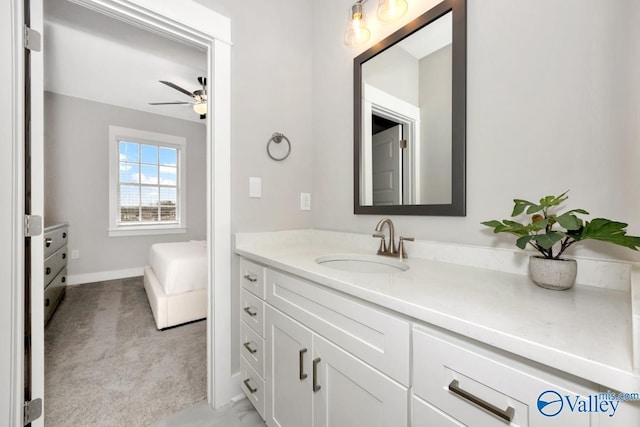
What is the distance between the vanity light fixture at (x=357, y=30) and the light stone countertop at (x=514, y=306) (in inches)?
45.0

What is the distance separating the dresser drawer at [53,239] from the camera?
2365 millimetres

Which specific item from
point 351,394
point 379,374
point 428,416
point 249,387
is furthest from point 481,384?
point 249,387

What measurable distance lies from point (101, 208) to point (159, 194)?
0.78m

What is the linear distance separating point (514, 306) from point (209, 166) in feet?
4.69

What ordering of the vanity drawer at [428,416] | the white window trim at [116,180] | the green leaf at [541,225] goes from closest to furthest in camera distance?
the vanity drawer at [428,416] → the green leaf at [541,225] → the white window trim at [116,180]

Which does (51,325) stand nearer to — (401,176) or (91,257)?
(91,257)

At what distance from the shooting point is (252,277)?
53.7 inches

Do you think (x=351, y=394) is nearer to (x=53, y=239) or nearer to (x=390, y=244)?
(x=390, y=244)

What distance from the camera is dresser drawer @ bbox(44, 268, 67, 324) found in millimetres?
2322

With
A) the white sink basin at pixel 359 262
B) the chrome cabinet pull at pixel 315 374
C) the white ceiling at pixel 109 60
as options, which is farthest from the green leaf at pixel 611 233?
the white ceiling at pixel 109 60

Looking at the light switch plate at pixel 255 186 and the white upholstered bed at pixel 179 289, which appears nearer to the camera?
the light switch plate at pixel 255 186

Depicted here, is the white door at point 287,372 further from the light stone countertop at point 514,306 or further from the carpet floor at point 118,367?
the carpet floor at point 118,367

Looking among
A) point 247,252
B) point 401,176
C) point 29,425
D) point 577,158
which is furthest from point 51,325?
point 577,158

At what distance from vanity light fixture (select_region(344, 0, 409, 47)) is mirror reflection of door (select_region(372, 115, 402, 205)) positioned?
422 millimetres
